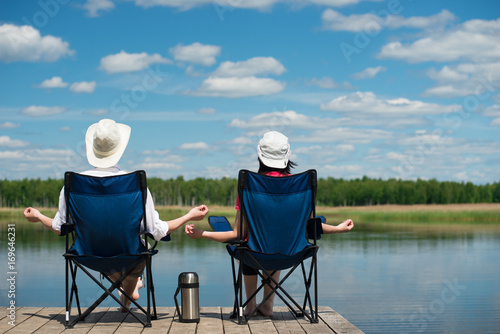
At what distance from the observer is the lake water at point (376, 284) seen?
234 inches

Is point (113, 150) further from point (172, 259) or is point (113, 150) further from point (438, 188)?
point (438, 188)

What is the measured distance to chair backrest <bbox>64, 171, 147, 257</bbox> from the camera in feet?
11.7

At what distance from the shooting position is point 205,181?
79.8 meters

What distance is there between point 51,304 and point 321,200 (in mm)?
72404

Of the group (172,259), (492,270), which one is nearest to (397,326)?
(492,270)

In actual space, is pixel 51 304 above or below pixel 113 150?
below

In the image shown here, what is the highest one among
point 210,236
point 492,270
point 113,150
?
point 113,150

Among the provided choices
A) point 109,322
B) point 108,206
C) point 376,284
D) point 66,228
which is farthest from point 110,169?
point 376,284

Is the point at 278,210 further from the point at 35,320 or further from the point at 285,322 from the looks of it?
the point at 35,320

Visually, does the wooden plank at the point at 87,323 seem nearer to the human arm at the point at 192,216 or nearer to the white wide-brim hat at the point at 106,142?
the human arm at the point at 192,216

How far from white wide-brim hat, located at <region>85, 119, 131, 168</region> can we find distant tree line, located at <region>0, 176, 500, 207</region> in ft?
232

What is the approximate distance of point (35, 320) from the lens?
3926 mm

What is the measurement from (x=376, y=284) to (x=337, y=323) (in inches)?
179

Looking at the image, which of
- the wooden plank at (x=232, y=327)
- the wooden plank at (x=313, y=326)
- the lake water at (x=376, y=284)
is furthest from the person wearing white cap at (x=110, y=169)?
the lake water at (x=376, y=284)
